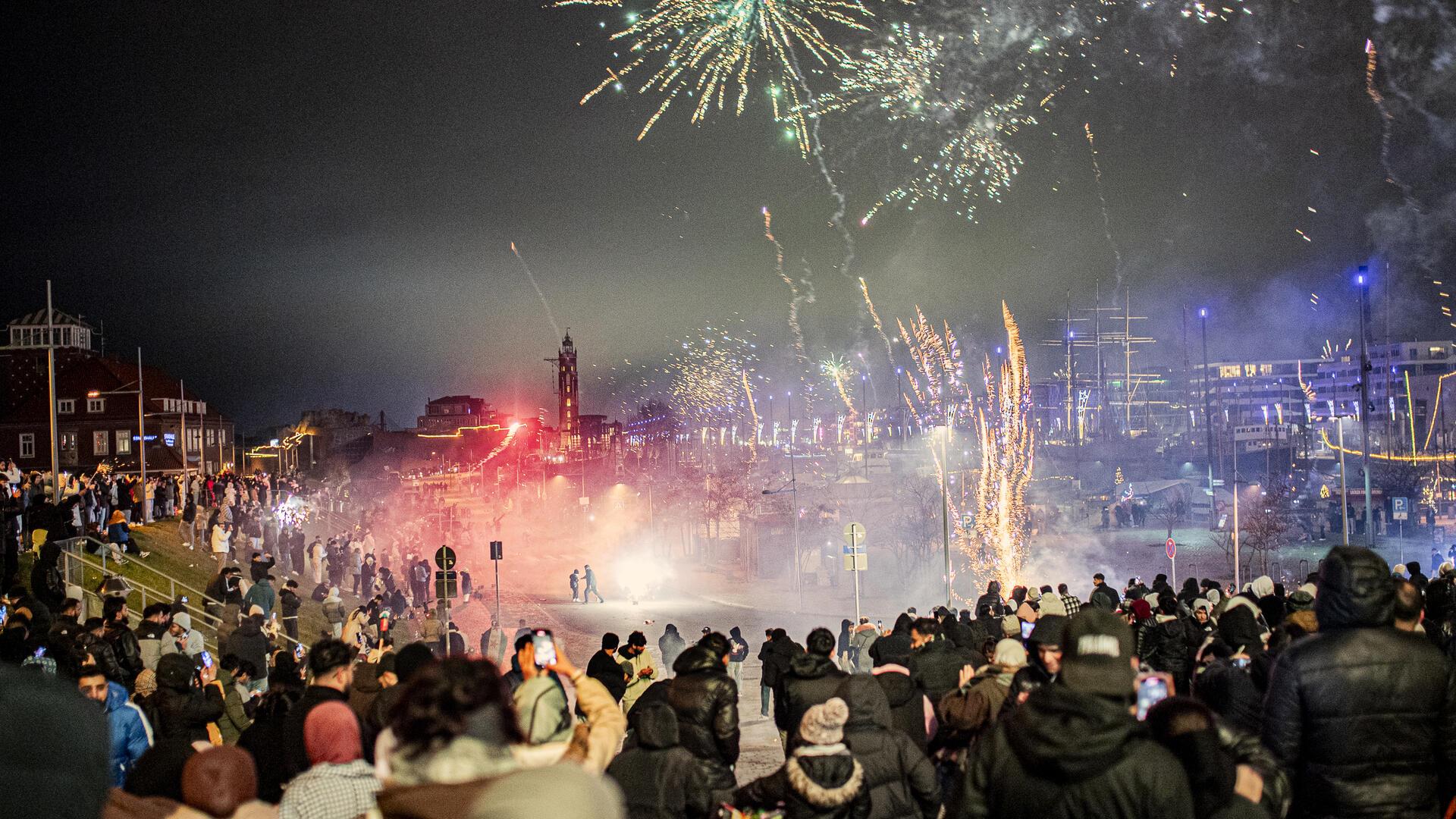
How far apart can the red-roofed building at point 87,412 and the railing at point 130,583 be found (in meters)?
40.0

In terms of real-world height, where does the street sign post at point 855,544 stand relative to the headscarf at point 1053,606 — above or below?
below

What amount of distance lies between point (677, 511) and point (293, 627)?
49649mm

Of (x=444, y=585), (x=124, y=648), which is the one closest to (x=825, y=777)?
(x=124, y=648)

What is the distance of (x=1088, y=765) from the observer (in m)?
3.28

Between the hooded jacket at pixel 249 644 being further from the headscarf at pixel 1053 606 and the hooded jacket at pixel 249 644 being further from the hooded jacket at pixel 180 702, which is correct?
the headscarf at pixel 1053 606

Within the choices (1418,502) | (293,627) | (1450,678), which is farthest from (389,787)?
(1418,502)

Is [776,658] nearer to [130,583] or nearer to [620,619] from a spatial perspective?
[130,583]

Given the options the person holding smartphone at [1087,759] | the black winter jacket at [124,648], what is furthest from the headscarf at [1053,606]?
the black winter jacket at [124,648]

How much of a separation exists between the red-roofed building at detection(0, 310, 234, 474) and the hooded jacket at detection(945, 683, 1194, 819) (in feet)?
200

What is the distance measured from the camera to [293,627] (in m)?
19.9

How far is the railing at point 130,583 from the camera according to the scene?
1867 cm

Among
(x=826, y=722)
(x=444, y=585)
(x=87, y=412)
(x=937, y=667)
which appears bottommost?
(x=444, y=585)

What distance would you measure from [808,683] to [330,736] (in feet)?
10.3

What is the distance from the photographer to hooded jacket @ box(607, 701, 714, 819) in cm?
559
